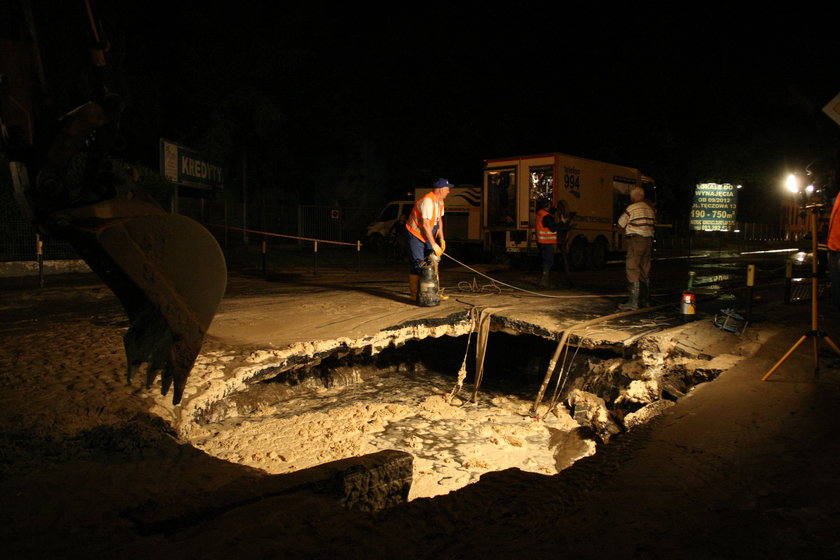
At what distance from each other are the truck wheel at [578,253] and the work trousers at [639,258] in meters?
8.61

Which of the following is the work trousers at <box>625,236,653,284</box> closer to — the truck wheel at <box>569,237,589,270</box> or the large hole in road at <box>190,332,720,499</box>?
the large hole in road at <box>190,332,720,499</box>

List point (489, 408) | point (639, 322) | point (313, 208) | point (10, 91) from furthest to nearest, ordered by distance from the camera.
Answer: point (313, 208) → point (639, 322) → point (489, 408) → point (10, 91)

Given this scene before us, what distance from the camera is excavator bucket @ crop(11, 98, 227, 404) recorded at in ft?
9.62

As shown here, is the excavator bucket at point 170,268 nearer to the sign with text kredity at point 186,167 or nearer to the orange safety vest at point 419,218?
the orange safety vest at point 419,218

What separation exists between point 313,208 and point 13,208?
10.2 m

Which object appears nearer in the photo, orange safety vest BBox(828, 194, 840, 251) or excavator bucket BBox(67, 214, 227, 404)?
excavator bucket BBox(67, 214, 227, 404)

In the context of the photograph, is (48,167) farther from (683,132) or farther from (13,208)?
(683,132)

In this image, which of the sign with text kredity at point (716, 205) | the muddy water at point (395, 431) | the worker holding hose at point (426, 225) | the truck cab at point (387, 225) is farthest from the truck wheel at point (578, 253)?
the sign with text kredity at point (716, 205)

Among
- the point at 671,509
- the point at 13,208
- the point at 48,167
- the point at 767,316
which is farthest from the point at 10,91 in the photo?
the point at 13,208

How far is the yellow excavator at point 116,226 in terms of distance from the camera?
2928 mm

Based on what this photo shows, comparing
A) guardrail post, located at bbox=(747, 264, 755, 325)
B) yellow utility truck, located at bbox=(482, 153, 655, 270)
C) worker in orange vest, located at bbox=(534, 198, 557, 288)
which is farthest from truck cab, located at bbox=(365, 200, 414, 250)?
guardrail post, located at bbox=(747, 264, 755, 325)

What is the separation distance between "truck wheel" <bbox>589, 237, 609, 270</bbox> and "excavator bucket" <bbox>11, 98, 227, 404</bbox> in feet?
51.0

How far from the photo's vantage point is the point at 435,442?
5.59m

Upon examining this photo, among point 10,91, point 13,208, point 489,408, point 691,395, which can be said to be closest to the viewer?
point 10,91
